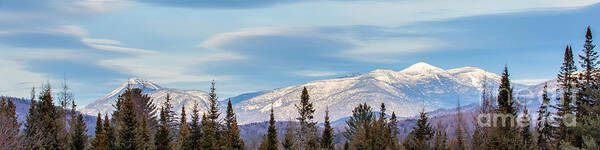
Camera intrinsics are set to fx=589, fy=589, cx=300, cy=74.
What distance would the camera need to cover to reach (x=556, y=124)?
221ft

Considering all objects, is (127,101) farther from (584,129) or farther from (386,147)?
(584,129)

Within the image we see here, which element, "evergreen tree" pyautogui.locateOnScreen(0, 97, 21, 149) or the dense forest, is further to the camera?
the dense forest

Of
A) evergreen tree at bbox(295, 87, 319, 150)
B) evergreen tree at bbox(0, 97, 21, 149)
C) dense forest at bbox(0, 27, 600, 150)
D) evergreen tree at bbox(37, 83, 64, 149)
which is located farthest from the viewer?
evergreen tree at bbox(295, 87, 319, 150)

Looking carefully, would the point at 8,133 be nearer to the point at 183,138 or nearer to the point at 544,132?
the point at 183,138

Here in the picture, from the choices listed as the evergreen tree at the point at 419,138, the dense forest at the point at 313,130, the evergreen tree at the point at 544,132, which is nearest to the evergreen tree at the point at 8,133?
the dense forest at the point at 313,130

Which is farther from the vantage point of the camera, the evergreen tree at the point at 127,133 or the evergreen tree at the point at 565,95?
the evergreen tree at the point at 565,95

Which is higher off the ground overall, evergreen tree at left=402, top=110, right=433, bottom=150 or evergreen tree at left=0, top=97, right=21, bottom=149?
evergreen tree at left=0, top=97, right=21, bottom=149

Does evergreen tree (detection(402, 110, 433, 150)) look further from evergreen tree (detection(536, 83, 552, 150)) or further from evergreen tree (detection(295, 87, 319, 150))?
evergreen tree (detection(536, 83, 552, 150))

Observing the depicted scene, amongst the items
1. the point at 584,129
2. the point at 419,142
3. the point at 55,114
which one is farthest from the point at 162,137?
the point at 584,129

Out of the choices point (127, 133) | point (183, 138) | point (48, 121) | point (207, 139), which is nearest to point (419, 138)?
point (207, 139)

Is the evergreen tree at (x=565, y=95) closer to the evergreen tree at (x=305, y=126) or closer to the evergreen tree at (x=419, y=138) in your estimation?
the evergreen tree at (x=419, y=138)

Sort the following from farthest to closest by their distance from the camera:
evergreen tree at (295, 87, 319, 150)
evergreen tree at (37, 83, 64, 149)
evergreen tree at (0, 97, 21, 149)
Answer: evergreen tree at (295, 87, 319, 150), evergreen tree at (37, 83, 64, 149), evergreen tree at (0, 97, 21, 149)

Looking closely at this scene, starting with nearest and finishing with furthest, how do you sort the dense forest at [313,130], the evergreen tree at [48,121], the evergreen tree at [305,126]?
1. the dense forest at [313,130]
2. the evergreen tree at [48,121]
3. the evergreen tree at [305,126]

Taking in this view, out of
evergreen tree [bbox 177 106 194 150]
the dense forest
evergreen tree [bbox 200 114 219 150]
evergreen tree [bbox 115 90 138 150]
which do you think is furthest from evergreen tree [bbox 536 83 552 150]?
evergreen tree [bbox 115 90 138 150]
